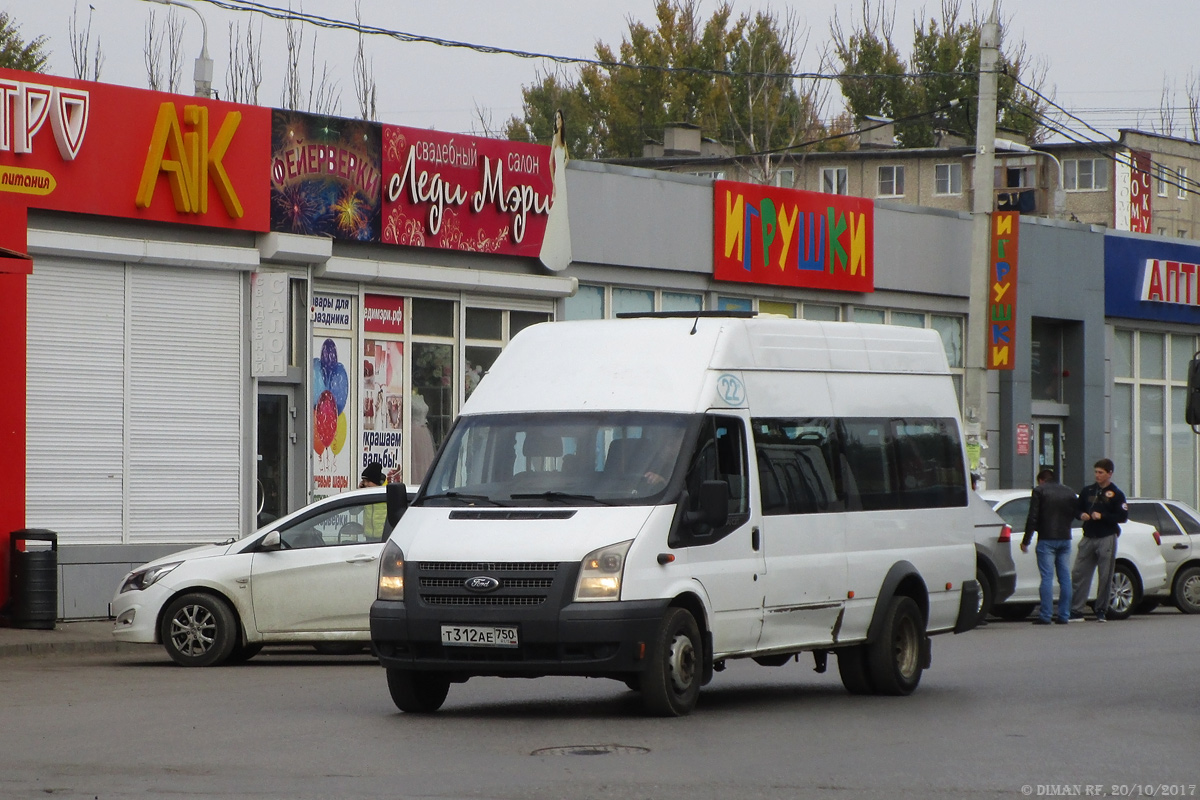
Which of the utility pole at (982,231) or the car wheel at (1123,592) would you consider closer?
the car wheel at (1123,592)

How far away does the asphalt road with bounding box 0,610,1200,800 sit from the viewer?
8555 millimetres

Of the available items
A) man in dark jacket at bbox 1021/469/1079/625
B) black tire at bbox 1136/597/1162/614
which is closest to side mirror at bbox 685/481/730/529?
man in dark jacket at bbox 1021/469/1079/625

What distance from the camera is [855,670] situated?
42.7 ft

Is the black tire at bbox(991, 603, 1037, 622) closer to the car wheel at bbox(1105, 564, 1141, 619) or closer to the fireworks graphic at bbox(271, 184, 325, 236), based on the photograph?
the car wheel at bbox(1105, 564, 1141, 619)

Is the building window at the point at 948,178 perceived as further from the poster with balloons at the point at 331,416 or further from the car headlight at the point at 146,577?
the car headlight at the point at 146,577

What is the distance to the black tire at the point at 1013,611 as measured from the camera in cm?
2192

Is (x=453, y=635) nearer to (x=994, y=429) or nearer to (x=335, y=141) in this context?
(x=335, y=141)

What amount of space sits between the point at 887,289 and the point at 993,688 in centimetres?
1691

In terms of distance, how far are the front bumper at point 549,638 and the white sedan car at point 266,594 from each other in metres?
4.50

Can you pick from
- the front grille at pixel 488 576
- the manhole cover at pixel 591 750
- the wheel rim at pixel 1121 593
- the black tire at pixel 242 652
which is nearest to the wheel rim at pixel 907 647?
the front grille at pixel 488 576

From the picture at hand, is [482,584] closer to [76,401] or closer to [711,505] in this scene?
[711,505]

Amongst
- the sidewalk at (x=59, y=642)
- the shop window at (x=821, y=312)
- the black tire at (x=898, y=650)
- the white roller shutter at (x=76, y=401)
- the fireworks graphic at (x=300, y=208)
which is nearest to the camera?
the black tire at (x=898, y=650)

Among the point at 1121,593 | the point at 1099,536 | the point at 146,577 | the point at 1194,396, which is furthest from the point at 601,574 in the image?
the point at 1121,593

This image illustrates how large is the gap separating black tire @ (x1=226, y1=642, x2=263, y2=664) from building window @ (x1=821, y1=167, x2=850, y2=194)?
54639 mm
